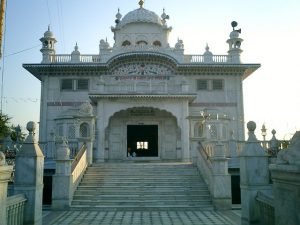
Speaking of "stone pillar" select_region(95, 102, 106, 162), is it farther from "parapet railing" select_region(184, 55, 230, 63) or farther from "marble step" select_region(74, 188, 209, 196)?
"parapet railing" select_region(184, 55, 230, 63)

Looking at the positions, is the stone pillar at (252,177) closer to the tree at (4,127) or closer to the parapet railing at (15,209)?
the parapet railing at (15,209)

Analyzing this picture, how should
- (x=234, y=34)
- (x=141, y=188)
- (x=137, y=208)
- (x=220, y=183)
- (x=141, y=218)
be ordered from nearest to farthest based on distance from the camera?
(x=141, y=218), (x=137, y=208), (x=220, y=183), (x=141, y=188), (x=234, y=34)

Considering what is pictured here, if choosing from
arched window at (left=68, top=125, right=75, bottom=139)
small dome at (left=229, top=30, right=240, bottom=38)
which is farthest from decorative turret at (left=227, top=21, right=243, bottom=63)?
arched window at (left=68, top=125, right=75, bottom=139)

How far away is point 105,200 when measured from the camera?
1402cm

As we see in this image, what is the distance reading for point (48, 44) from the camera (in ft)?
89.3

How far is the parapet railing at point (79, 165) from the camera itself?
580 inches

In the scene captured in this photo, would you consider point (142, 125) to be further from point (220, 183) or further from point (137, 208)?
point (137, 208)

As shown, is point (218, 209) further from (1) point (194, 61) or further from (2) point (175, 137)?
(1) point (194, 61)

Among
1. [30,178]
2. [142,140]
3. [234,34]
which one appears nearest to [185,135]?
[142,140]

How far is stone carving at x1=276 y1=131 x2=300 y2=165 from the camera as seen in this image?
4445 mm

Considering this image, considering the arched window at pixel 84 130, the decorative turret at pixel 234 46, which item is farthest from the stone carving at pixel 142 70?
the arched window at pixel 84 130

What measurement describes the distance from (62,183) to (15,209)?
6.70 m

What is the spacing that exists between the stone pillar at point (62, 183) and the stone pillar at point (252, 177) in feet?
25.3

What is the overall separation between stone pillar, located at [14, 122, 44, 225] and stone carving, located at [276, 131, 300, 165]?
18.4 ft
